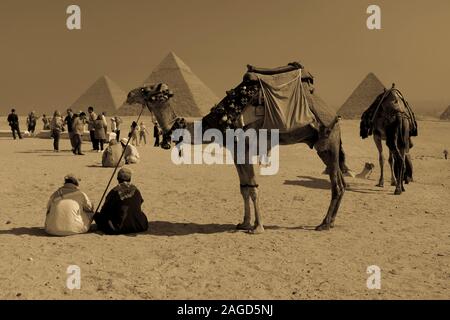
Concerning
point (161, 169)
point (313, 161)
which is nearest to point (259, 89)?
point (161, 169)

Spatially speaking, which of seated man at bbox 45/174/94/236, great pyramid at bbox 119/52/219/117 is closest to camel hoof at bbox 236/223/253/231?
seated man at bbox 45/174/94/236

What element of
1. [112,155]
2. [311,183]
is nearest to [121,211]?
[311,183]

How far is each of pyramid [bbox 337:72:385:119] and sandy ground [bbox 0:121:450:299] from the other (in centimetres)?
6028

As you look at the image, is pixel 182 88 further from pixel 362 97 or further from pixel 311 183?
pixel 311 183

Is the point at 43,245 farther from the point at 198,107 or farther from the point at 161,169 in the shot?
the point at 198,107

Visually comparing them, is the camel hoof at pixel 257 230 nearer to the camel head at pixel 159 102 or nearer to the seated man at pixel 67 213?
the camel head at pixel 159 102

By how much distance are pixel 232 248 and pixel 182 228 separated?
1.40 meters

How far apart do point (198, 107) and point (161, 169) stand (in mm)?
65900

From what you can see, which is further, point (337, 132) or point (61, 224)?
point (337, 132)

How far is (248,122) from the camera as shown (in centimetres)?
669

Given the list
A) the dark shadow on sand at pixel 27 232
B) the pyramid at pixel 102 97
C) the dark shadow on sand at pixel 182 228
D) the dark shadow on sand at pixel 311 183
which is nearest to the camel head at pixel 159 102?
the dark shadow on sand at pixel 182 228

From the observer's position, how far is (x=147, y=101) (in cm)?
658

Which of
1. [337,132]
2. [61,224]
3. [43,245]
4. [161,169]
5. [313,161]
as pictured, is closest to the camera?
[43,245]
